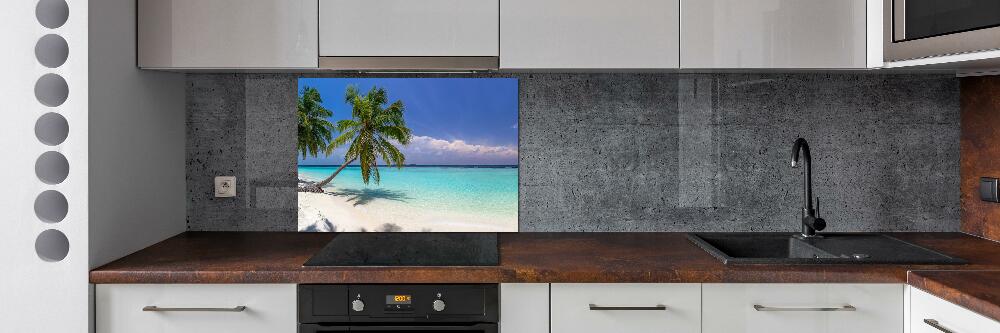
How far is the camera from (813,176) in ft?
8.05

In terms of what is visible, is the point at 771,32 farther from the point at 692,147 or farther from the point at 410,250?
the point at 410,250

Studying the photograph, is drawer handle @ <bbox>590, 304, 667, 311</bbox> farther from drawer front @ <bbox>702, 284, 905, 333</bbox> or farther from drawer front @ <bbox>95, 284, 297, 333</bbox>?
drawer front @ <bbox>95, 284, 297, 333</bbox>

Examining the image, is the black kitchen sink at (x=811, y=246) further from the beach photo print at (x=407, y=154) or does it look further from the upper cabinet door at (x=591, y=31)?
the beach photo print at (x=407, y=154)

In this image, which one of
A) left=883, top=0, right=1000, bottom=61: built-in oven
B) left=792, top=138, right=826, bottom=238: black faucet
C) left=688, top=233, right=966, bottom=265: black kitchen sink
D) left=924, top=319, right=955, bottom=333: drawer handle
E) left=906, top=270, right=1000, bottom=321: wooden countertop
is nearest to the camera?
left=906, top=270, right=1000, bottom=321: wooden countertop

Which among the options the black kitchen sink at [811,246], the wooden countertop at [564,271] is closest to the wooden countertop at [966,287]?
the wooden countertop at [564,271]

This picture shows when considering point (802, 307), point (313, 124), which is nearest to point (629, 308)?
point (802, 307)

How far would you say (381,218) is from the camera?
2.48m

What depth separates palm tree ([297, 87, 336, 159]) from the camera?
8.07 feet

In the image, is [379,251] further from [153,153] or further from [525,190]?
[153,153]

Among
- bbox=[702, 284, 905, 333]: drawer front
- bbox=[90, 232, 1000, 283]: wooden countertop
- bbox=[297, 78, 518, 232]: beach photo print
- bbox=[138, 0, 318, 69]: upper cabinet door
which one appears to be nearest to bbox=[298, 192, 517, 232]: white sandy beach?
bbox=[297, 78, 518, 232]: beach photo print

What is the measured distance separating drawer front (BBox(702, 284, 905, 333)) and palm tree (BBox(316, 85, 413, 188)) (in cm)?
121

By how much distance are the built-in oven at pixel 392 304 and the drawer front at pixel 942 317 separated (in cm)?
107
